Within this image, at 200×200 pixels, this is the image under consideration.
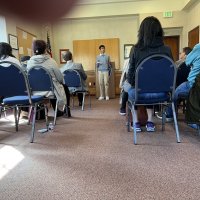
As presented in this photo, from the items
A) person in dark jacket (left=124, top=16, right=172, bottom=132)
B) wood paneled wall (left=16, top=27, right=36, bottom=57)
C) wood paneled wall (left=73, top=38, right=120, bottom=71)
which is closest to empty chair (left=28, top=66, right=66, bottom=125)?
person in dark jacket (left=124, top=16, right=172, bottom=132)

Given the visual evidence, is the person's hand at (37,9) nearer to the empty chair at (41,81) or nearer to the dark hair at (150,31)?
the dark hair at (150,31)

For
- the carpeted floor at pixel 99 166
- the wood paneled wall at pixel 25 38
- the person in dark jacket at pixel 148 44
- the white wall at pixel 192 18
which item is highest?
the white wall at pixel 192 18

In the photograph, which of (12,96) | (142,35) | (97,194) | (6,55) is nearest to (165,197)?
(97,194)

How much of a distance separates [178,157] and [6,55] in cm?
202

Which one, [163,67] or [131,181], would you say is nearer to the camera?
[131,181]

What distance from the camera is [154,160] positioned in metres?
1.59

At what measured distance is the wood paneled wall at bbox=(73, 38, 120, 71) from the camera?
6.55 metres

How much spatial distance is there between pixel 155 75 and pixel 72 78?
2.12 metres

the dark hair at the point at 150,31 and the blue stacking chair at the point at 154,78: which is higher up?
the dark hair at the point at 150,31

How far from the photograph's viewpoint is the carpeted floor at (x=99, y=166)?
121 cm

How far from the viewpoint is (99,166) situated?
1.53 metres

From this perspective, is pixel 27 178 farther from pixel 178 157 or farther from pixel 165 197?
pixel 178 157

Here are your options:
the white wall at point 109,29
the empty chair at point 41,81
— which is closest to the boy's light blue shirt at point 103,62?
the white wall at point 109,29

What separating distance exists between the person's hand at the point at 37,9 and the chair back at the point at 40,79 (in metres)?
2.22
